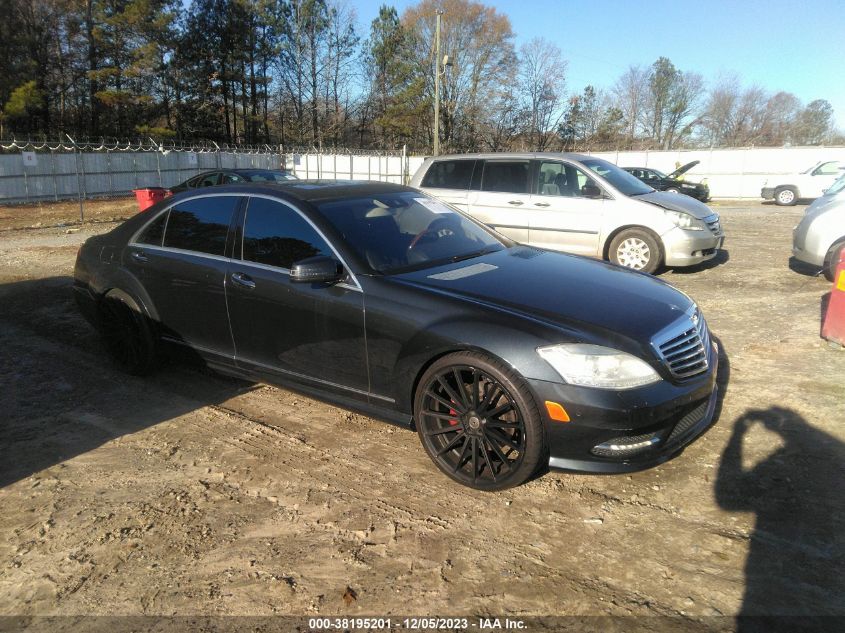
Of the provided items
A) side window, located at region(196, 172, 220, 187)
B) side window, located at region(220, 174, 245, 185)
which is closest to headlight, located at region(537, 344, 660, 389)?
side window, located at region(220, 174, 245, 185)

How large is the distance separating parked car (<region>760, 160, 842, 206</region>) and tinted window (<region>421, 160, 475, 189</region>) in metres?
17.0

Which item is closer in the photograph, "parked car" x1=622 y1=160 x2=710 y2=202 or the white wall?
"parked car" x1=622 y1=160 x2=710 y2=202

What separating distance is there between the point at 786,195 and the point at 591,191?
1667cm

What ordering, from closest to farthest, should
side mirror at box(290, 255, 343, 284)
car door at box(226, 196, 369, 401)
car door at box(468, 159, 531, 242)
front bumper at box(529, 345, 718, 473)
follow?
front bumper at box(529, 345, 718, 473)
side mirror at box(290, 255, 343, 284)
car door at box(226, 196, 369, 401)
car door at box(468, 159, 531, 242)

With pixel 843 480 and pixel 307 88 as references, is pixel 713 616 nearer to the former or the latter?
pixel 843 480

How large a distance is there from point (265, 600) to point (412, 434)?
5.45ft

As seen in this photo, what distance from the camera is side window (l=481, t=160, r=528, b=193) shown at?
8.83 metres

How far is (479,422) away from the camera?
10.5 feet

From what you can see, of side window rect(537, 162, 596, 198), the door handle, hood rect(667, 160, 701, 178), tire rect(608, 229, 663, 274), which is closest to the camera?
the door handle

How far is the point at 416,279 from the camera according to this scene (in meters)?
3.62

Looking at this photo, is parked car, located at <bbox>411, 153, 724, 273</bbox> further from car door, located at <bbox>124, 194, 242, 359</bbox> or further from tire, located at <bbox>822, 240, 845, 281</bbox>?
car door, located at <bbox>124, 194, 242, 359</bbox>

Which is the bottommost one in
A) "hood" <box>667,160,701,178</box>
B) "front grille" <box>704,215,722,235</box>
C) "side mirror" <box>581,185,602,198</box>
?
"front grille" <box>704,215,722,235</box>

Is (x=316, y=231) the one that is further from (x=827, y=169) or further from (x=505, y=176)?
(x=827, y=169)

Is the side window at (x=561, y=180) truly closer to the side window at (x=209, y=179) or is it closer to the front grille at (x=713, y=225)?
the front grille at (x=713, y=225)
